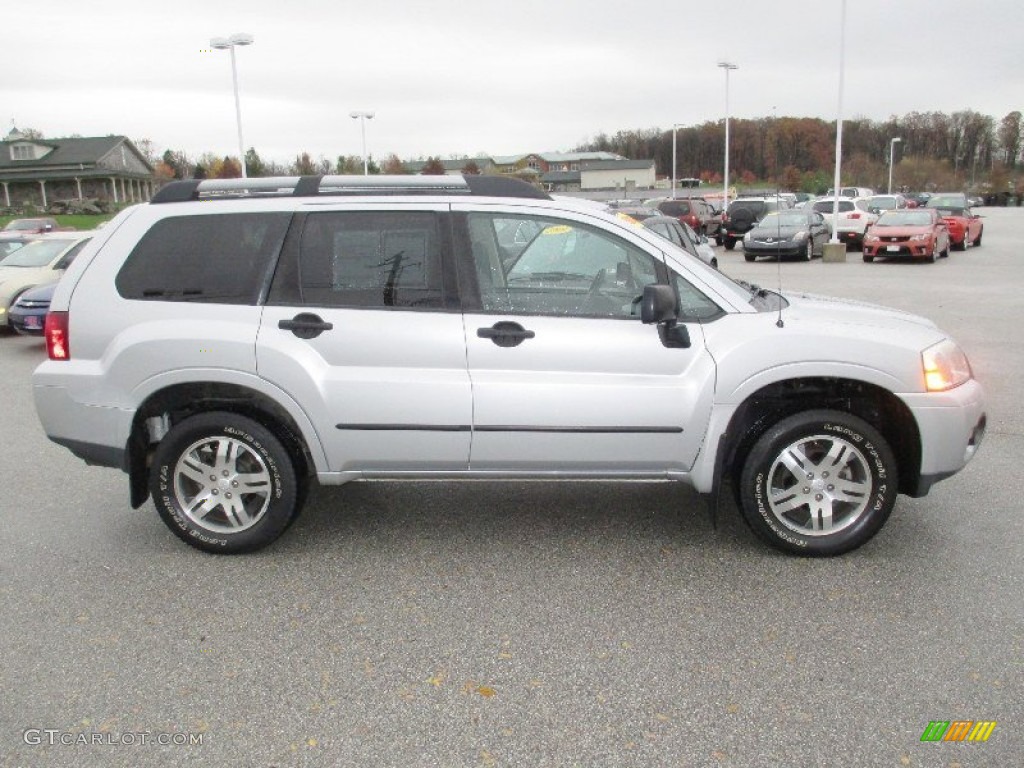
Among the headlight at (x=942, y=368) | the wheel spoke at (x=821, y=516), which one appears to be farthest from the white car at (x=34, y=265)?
the headlight at (x=942, y=368)

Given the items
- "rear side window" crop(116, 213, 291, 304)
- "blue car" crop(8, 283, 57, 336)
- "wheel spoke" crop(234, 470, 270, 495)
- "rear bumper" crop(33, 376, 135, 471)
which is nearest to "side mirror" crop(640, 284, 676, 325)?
"rear side window" crop(116, 213, 291, 304)

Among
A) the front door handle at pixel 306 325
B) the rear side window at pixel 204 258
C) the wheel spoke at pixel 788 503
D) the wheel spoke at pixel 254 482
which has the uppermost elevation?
the rear side window at pixel 204 258

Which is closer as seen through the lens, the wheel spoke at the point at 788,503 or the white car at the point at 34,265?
the wheel spoke at the point at 788,503

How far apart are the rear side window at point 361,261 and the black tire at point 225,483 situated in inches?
28.9

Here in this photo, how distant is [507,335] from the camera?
4332 millimetres

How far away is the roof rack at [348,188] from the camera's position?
15.2 ft

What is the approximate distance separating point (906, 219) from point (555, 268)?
24.0 meters

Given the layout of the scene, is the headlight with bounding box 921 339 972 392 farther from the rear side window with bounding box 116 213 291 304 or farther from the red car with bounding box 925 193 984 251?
the red car with bounding box 925 193 984 251

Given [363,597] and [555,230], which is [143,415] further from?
[555,230]

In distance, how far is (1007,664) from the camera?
342 centimetres

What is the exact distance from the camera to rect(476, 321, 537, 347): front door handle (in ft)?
14.2

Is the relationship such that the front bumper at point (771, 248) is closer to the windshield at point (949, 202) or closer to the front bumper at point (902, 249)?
the front bumper at point (902, 249)

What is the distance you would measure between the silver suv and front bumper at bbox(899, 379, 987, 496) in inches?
0.4

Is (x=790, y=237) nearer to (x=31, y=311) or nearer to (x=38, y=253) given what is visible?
(x=38, y=253)
